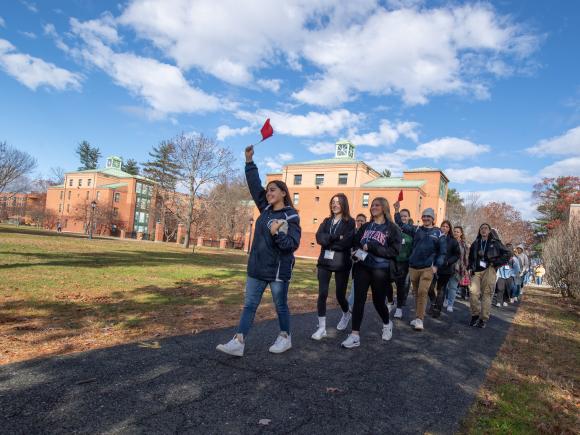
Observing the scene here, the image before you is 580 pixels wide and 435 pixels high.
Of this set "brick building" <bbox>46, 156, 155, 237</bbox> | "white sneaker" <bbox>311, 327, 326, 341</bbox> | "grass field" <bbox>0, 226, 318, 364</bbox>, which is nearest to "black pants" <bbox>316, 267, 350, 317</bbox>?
"white sneaker" <bbox>311, 327, 326, 341</bbox>

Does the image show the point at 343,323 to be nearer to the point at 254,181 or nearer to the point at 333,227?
the point at 333,227

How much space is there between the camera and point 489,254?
23.3 feet

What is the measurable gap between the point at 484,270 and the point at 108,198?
73.8m

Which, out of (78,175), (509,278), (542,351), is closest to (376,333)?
(542,351)

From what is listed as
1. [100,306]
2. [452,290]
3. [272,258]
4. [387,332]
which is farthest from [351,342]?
[452,290]

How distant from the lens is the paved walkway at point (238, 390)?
2490mm

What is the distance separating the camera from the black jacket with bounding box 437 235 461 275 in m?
7.58

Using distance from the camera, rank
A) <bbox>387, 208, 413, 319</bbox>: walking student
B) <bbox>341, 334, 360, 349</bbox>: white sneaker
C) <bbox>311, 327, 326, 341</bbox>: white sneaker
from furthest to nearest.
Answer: <bbox>387, 208, 413, 319</bbox>: walking student → <bbox>311, 327, 326, 341</bbox>: white sneaker → <bbox>341, 334, 360, 349</bbox>: white sneaker

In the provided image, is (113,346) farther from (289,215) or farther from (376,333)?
(376,333)

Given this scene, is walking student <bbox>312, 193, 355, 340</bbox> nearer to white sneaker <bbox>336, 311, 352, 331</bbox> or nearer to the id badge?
the id badge

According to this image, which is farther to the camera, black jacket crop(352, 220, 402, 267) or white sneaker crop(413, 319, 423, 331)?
white sneaker crop(413, 319, 423, 331)

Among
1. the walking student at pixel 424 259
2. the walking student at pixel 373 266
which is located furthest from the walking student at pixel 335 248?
the walking student at pixel 424 259

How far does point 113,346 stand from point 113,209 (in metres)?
71.1

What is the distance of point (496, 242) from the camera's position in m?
7.15
